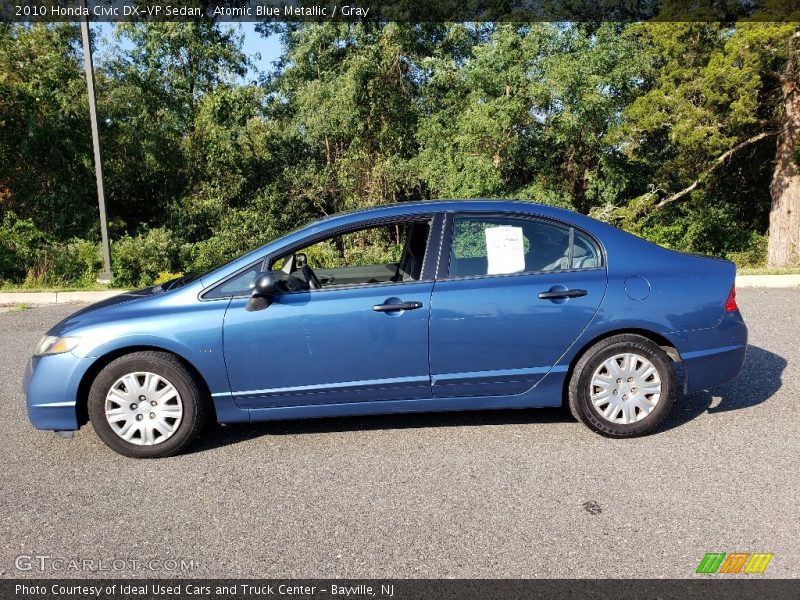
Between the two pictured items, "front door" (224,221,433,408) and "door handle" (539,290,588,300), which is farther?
"door handle" (539,290,588,300)

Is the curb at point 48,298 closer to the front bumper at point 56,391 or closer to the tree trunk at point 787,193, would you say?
the front bumper at point 56,391

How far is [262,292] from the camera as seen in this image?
4051 mm

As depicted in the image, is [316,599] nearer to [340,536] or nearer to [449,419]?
[340,536]

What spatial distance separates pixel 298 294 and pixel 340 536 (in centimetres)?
158

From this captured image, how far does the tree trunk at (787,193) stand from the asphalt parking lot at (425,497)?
1335 cm

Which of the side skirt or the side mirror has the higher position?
the side mirror

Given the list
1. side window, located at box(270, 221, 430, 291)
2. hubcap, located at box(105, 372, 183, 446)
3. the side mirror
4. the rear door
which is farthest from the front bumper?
the rear door

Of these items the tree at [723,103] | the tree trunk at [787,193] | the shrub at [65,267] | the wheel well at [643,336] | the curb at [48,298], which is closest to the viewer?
the wheel well at [643,336]

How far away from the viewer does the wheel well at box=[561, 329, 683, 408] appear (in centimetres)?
428

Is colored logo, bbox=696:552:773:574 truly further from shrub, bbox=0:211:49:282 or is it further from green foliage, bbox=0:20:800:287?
shrub, bbox=0:211:49:282

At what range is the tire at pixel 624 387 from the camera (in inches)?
167

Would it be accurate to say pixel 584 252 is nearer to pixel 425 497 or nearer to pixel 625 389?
pixel 625 389

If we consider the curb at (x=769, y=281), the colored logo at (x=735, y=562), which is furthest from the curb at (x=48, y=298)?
the curb at (x=769, y=281)

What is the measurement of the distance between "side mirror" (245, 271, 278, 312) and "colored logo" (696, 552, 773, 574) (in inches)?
108
